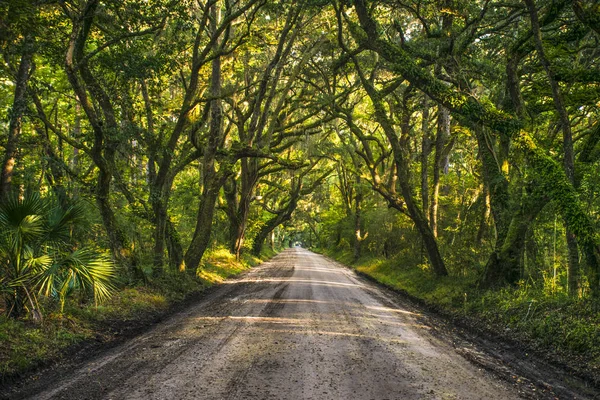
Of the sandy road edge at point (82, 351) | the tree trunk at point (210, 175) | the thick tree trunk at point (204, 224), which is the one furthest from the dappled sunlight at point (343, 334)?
the thick tree trunk at point (204, 224)

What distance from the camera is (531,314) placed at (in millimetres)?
8234

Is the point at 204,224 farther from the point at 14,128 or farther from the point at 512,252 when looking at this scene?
the point at 512,252

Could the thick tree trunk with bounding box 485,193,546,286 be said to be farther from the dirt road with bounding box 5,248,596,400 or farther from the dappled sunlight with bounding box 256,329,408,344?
the dappled sunlight with bounding box 256,329,408,344

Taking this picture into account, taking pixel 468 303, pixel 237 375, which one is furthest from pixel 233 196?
pixel 237 375

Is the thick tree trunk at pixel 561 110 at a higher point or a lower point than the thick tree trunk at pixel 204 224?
higher

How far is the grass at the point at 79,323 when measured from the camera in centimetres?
520

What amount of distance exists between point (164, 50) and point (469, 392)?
9458 mm

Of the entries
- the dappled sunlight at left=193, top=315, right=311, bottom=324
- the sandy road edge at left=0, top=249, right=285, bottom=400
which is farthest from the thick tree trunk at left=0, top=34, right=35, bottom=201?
the dappled sunlight at left=193, top=315, right=311, bottom=324

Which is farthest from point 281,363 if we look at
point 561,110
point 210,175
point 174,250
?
point 210,175

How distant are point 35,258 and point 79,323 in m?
1.47

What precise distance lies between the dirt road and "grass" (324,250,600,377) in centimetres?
159

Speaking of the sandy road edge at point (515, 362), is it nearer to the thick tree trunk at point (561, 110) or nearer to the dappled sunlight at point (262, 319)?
the thick tree trunk at point (561, 110)

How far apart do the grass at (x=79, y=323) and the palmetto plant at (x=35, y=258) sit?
0.41 meters

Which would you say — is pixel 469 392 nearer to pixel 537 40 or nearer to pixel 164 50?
pixel 537 40
